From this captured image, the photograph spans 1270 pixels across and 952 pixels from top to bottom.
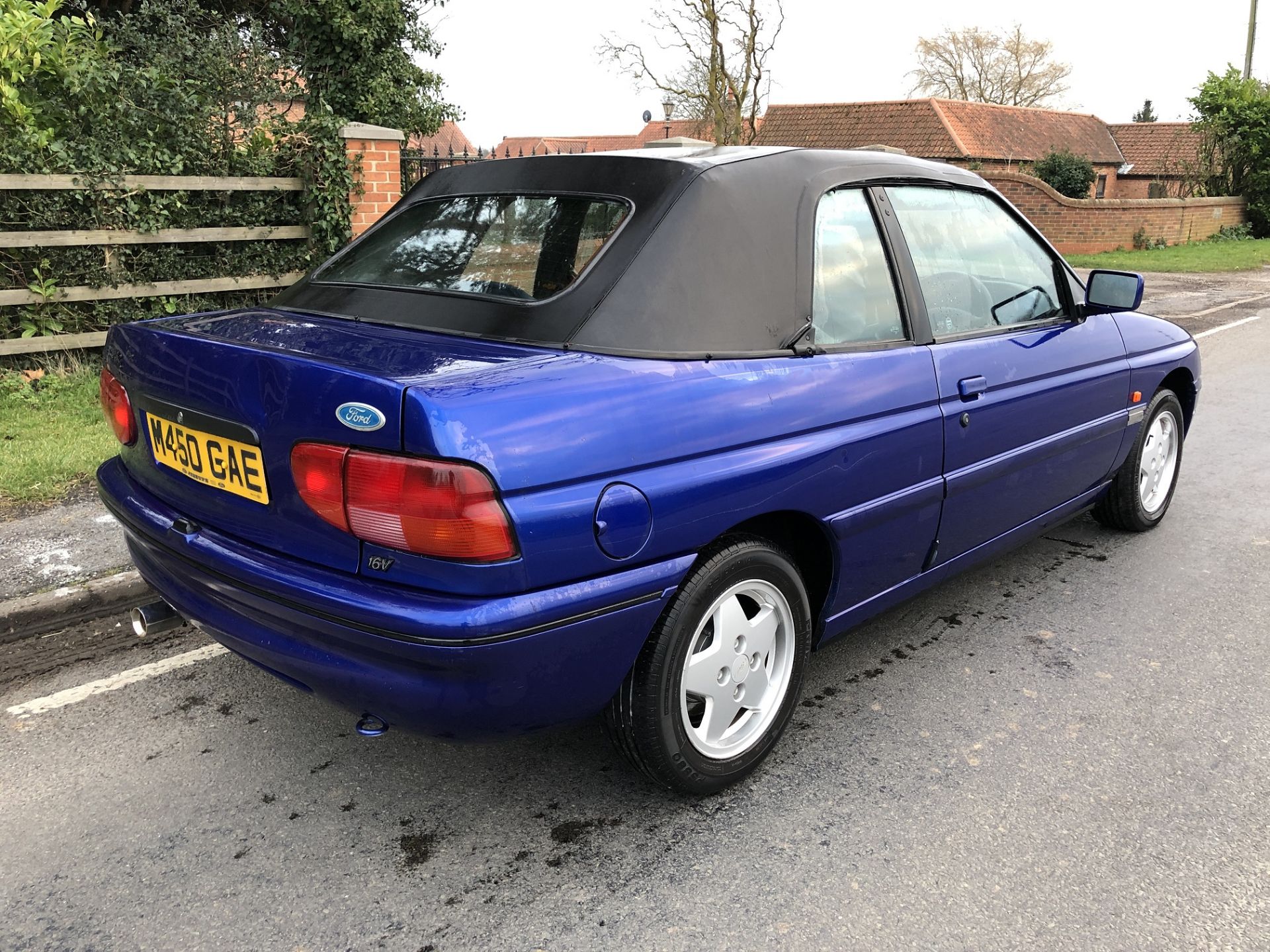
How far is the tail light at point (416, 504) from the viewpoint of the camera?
212 cm

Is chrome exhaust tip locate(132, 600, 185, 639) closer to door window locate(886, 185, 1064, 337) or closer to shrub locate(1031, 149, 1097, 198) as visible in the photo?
door window locate(886, 185, 1064, 337)

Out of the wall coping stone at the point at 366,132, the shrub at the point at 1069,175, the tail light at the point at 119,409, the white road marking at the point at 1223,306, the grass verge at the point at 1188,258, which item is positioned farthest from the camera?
the shrub at the point at 1069,175

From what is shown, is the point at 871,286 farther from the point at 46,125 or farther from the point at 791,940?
the point at 46,125

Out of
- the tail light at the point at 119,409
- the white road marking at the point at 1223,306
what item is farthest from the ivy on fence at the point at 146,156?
the white road marking at the point at 1223,306

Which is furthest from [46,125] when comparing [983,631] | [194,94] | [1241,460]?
[1241,460]

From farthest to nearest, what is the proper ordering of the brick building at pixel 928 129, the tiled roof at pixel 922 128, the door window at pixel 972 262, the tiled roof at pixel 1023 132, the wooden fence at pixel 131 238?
1. the tiled roof at pixel 1023 132
2. the tiled roof at pixel 922 128
3. the brick building at pixel 928 129
4. the wooden fence at pixel 131 238
5. the door window at pixel 972 262

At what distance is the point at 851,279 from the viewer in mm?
3094

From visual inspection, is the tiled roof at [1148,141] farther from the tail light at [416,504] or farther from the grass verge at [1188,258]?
the tail light at [416,504]

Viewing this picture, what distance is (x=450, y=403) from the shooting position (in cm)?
214

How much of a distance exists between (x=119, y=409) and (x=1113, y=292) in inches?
141

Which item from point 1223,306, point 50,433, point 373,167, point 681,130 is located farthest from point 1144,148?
point 50,433

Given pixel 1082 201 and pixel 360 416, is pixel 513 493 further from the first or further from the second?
pixel 1082 201

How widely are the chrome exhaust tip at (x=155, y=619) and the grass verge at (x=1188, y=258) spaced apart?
1954 centimetres

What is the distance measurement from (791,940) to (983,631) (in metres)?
1.97
